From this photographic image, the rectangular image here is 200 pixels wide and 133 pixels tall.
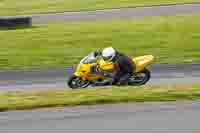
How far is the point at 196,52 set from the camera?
2273cm

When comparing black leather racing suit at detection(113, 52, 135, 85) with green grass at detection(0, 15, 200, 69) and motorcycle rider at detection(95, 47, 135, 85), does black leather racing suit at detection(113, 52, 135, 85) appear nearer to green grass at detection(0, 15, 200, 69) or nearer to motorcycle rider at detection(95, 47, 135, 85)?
motorcycle rider at detection(95, 47, 135, 85)

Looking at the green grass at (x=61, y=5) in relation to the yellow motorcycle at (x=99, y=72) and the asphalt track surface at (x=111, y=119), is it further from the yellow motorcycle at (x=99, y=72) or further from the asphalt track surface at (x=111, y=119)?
the asphalt track surface at (x=111, y=119)

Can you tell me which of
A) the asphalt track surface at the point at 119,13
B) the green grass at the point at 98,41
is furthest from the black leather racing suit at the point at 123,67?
the asphalt track surface at the point at 119,13

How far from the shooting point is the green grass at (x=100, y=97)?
12.3 meters

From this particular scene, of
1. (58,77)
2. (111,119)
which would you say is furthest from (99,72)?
(111,119)

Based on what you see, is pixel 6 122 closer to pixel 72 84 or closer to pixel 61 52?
pixel 72 84

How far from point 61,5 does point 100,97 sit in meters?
27.2

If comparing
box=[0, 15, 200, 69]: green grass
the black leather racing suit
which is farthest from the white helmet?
box=[0, 15, 200, 69]: green grass

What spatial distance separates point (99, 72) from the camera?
54.9 feet

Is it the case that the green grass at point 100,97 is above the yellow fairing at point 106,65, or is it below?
below

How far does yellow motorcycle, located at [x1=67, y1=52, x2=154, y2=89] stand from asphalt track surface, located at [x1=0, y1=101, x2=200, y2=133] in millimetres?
4587

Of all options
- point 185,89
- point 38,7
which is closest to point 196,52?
point 185,89

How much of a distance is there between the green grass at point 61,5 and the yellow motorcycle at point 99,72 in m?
19.4

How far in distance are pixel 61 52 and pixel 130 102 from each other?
520 inches
